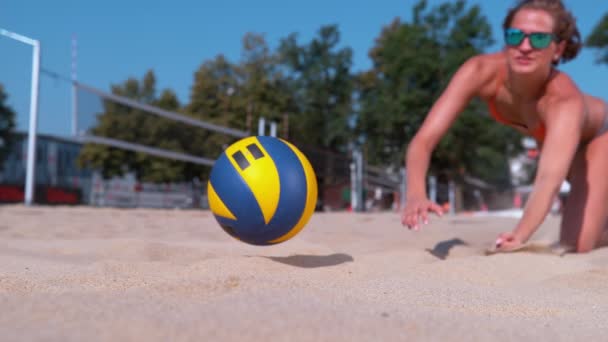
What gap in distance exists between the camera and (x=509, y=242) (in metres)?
3.51

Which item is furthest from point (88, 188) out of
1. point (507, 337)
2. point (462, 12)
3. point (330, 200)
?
point (507, 337)

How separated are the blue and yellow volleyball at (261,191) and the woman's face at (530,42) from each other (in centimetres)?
166

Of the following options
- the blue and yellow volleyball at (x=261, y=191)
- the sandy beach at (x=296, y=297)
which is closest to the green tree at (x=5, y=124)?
the sandy beach at (x=296, y=297)

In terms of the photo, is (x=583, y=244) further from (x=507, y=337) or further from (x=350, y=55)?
(x=350, y=55)

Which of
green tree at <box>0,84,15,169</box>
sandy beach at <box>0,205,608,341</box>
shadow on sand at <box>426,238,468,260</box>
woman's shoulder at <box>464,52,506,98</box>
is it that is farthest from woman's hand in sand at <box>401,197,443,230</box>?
green tree at <box>0,84,15,169</box>

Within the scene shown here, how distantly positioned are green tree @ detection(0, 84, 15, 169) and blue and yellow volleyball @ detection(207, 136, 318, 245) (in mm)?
30413

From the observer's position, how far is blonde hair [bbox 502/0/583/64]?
3.67m

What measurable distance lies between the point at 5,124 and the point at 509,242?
32.1m

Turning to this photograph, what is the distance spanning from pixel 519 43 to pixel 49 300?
3.07 meters

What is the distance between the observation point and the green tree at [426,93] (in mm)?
25250

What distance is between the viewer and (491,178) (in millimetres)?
35812

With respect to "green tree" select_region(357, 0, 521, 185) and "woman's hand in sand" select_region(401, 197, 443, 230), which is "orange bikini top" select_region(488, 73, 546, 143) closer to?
"woman's hand in sand" select_region(401, 197, 443, 230)

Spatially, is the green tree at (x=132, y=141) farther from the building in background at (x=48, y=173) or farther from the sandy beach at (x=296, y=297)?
the sandy beach at (x=296, y=297)

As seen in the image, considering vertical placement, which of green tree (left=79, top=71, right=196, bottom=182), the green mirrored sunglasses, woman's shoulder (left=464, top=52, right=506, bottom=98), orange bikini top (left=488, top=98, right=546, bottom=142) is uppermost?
green tree (left=79, top=71, right=196, bottom=182)
